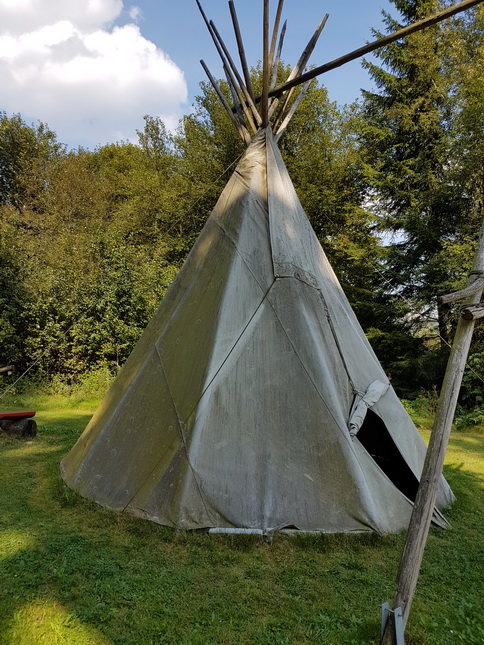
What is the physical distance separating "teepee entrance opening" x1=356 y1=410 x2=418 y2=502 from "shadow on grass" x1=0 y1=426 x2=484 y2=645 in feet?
2.26

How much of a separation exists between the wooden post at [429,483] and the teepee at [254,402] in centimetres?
128

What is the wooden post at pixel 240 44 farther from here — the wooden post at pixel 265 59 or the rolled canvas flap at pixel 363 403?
the rolled canvas flap at pixel 363 403

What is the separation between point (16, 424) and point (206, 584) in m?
5.62

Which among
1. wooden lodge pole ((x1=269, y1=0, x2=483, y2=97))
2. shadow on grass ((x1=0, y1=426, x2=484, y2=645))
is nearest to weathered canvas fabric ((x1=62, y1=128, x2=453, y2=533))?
shadow on grass ((x1=0, y1=426, x2=484, y2=645))

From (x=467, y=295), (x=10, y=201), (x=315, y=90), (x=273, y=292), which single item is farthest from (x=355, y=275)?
(x=10, y=201)

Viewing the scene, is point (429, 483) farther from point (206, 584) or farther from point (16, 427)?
point (16, 427)

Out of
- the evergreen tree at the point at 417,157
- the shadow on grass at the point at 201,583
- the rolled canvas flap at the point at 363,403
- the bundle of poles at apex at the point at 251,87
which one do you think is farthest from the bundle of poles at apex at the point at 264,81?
the evergreen tree at the point at 417,157

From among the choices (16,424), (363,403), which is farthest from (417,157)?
(16,424)

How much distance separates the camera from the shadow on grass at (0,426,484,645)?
261 cm

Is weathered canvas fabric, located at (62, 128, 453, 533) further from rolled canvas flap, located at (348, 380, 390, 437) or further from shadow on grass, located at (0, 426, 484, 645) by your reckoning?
shadow on grass, located at (0, 426, 484, 645)

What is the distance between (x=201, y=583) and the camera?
3115mm

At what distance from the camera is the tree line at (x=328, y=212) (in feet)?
42.5

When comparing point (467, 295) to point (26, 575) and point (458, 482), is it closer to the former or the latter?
point (26, 575)

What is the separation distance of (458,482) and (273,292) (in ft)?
12.9
